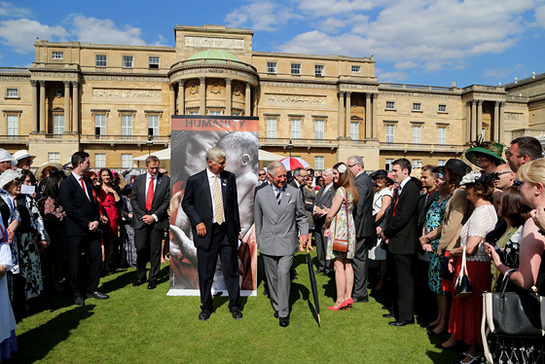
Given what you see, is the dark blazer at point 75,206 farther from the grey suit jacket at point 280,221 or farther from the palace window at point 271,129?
the palace window at point 271,129

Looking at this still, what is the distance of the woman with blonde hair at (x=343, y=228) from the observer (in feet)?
18.1

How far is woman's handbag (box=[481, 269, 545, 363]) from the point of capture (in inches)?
100

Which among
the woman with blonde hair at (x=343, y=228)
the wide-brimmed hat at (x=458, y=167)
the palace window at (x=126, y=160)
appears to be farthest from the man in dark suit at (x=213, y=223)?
the palace window at (x=126, y=160)

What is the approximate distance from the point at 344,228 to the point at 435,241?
1.35m

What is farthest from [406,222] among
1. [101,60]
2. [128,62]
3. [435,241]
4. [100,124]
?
[101,60]

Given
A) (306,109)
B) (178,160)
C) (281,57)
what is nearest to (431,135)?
(306,109)

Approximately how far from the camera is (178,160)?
21.3ft

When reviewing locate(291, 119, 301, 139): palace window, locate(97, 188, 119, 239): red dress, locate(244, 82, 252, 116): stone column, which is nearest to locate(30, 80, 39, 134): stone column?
locate(244, 82, 252, 116): stone column

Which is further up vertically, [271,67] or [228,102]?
[271,67]

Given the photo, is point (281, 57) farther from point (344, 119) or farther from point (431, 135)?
point (431, 135)

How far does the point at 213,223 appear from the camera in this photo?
5336mm

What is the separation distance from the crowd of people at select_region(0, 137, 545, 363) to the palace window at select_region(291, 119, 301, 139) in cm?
3141

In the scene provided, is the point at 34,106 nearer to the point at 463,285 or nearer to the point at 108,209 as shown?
the point at 108,209

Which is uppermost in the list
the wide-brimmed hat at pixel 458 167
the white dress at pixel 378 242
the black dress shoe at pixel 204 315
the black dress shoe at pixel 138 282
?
the wide-brimmed hat at pixel 458 167
